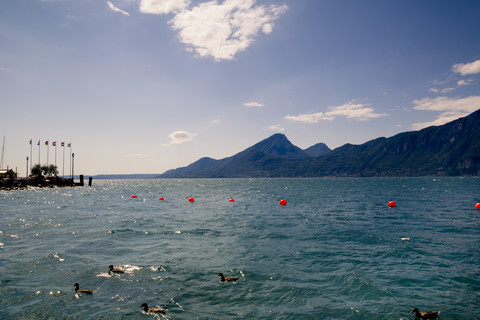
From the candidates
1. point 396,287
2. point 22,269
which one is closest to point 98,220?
point 22,269

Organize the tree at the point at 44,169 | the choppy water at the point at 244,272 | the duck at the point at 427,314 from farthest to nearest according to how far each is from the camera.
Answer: the tree at the point at 44,169 < the choppy water at the point at 244,272 < the duck at the point at 427,314

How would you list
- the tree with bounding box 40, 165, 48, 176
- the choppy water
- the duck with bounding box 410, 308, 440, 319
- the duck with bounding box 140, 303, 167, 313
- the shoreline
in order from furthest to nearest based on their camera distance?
the tree with bounding box 40, 165, 48, 176, the shoreline, the choppy water, the duck with bounding box 140, 303, 167, 313, the duck with bounding box 410, 308, 440, 319

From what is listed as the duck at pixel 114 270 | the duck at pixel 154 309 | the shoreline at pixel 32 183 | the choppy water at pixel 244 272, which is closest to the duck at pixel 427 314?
the choppy water at pixel 244 272

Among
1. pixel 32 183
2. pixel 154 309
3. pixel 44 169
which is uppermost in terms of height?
pixel 44 169

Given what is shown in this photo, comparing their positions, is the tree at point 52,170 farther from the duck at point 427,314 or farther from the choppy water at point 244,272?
the duck at point 427,314

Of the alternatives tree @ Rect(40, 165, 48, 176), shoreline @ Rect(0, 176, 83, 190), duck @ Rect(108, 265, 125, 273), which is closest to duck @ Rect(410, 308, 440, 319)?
duck @ Rect(108, 265, 125, 273)

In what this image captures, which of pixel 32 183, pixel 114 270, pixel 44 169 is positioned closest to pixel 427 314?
pixel 114 270

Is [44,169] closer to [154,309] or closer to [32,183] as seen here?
[32,183]

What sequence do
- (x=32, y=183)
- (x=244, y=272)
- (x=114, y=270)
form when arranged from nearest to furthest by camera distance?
(x=114, y=270), (x=244, y=272), (x=32, y=183)

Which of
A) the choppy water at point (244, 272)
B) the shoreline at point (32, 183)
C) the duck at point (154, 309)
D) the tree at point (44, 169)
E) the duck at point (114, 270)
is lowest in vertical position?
the choppy water at point (244, 272)

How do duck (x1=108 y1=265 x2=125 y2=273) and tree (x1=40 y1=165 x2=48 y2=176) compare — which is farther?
tree (x1=40 y1=165 x2=48 y2=176)

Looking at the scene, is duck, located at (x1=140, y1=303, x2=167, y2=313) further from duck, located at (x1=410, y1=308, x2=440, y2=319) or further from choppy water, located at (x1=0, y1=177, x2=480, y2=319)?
duck, located at (x1=410, y1=308, x2=440, y2=319)

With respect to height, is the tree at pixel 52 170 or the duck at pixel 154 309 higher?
the tree at pixel 52 170

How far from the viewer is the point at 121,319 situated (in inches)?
428
